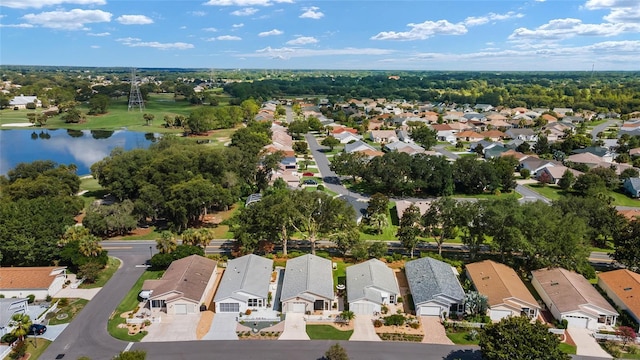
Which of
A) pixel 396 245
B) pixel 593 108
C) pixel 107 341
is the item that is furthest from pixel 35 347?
pixel 593 108

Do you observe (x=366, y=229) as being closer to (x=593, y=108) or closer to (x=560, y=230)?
(x=560, y=230)

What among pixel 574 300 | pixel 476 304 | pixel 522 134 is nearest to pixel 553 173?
pixel 522 134

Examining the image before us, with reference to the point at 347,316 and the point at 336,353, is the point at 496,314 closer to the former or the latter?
the point at 347,316

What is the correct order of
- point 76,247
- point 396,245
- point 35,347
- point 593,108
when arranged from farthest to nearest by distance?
point 593,108
point 396,245
point 76,247
point 35,347

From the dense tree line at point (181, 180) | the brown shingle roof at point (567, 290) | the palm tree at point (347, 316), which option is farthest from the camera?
the dense tree line at point (181, 180)

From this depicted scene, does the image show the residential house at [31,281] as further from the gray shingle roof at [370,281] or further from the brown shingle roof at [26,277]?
the gray shingle roof at [370,281]

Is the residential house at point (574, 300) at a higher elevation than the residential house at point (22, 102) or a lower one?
lower

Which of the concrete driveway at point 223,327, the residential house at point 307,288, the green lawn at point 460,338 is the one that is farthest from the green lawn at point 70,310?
the green lawn at point 460,338
